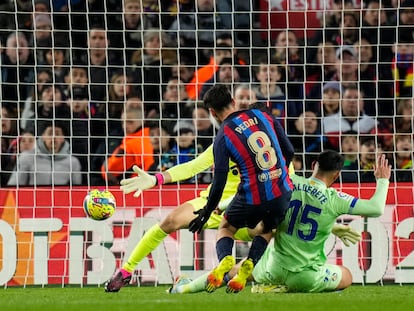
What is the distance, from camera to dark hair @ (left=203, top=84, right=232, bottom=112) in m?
10.2

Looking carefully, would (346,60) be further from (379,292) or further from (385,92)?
(379,292)

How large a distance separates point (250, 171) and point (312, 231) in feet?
2.75

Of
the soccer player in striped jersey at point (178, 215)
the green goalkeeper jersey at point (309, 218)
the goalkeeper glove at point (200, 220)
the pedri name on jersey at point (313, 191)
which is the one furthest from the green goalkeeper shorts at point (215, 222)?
the goalkeeper glove at point (200, 220)

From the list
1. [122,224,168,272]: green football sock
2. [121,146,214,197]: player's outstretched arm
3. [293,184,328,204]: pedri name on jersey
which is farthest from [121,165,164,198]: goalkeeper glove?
[293,184,328,204]: pedri name on jersey

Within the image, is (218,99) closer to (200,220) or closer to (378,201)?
(200,220)

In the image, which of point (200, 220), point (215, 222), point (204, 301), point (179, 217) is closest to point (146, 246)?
point (179, 217)

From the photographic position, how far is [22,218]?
1335cm

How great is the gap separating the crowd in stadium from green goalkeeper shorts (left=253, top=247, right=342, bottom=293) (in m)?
3.09

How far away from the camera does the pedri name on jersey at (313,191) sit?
10.5 m

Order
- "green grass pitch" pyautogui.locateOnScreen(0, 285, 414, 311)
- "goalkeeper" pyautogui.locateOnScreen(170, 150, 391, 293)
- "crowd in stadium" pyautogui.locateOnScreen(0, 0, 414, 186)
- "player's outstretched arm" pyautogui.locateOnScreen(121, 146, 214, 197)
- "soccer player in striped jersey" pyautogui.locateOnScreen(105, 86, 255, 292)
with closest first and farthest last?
"green grass pitch" pyautogui.locateOnScreen(0, 285, 414, 311), "goalkeeper" pyautogui.locateOnScreen(170, 150, 391, 293), "player's outstretched arm" pyautogui.locateOnScreen(121, 146, 214, 197), "soccer player in striped jersey" pyautogui.locateOnScreen(105, 86, 255, 292), "crowd in stadium" pyautogui.locateOnScreen(0, 0, 414, 186)

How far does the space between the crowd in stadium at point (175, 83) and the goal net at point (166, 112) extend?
0.02 meters

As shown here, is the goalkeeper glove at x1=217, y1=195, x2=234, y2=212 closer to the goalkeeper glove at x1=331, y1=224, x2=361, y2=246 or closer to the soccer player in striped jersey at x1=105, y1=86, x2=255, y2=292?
the soccer player in striped jersey at x1=105, y1=86, x2=255, y2=292

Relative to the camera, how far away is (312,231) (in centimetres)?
1051

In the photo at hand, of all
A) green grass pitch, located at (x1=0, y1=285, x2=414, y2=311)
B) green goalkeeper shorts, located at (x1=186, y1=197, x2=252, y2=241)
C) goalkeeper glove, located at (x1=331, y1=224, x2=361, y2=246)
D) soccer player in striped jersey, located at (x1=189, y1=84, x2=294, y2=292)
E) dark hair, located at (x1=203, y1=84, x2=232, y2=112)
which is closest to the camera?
green grass pitch, located at (x1=0, y1=285, x2=414, y2=311)
